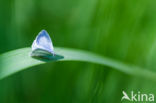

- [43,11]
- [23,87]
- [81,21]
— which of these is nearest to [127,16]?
[81,21]

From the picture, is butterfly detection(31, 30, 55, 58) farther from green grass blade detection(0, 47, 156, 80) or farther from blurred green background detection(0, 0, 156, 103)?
blurred green background detection(0, 0, 156, 103)

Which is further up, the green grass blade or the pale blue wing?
the pale blue wing

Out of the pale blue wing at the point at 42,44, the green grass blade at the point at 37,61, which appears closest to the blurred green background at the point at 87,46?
the green grass blade at the point at 37,61

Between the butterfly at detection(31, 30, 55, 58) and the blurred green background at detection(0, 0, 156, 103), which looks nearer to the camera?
the butterfly at detection(31, 30, 55, 58)

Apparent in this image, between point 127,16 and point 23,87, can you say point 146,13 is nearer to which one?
point 127,16

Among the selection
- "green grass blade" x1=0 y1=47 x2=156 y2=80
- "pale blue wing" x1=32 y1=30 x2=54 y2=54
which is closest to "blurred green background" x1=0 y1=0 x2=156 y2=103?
"green grass blade" x1=0 y1=47 x2=156 y2=80

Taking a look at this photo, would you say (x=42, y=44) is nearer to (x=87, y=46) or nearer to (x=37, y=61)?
(x=37, y=61)
